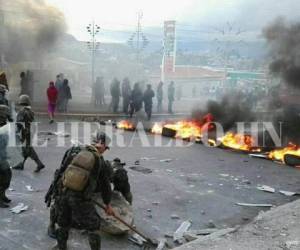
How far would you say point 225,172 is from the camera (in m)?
10.4

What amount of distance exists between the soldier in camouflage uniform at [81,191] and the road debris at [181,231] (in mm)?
1589

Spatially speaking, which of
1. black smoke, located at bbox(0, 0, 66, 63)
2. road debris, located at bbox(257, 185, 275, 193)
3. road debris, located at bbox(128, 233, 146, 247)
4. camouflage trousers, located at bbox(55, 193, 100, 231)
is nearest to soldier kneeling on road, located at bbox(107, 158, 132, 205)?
road debris, located at bbox(128, 233, 146, 247)

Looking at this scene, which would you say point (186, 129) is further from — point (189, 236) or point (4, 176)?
point (189, 236)

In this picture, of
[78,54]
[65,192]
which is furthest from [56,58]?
[65,192]

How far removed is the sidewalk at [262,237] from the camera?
553 cm

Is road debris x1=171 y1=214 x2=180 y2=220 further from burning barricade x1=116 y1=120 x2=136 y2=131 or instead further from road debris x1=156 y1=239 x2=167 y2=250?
burning barricade x1=116 y1=120 x2=136 y2=131

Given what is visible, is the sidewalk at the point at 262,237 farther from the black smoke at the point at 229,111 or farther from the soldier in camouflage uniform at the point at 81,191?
the black smoke at the point at 229,111

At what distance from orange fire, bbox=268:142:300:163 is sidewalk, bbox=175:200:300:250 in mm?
5756

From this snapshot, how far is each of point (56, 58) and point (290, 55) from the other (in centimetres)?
1912

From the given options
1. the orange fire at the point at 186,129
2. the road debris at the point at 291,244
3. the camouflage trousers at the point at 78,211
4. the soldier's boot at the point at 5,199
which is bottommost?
the road debris at the point at 291,244

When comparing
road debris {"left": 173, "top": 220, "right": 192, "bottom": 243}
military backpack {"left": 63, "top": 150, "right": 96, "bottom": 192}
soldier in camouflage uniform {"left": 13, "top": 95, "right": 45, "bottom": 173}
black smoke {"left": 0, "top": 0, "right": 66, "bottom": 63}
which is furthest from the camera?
black smoke {"left": 0, "top": 0, "right": 66, "bottom": 63}

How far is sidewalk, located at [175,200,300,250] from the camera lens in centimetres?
553

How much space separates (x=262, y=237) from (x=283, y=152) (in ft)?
23.6

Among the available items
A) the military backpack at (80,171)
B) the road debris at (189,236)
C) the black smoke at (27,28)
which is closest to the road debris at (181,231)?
the road debris at (189,236)
